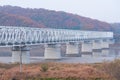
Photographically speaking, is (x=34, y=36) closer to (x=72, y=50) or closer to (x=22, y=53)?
Result: (x=22, y=53)

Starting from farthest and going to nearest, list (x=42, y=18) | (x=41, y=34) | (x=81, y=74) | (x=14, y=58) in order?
(x=42, y=18) < (x=41, y=34) < (x=14, y=58) < (x=81, y=74)

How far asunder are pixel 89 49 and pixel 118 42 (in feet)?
132

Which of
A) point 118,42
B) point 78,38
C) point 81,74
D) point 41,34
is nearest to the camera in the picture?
point 81,74

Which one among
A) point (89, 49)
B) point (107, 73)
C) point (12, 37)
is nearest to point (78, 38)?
point (89, 49)

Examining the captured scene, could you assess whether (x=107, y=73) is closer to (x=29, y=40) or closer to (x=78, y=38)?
(x=29, y=40)

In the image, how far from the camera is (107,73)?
2769cm

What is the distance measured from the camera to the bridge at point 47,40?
5559cm

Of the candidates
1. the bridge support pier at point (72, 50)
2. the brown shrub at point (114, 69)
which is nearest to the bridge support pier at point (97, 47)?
the bridge support pier at point (72, 50)

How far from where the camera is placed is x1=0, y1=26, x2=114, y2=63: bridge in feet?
182

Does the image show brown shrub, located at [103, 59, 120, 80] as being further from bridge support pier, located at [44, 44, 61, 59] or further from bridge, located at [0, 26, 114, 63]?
bridge support pier, located at [44, 44, 61, 59]

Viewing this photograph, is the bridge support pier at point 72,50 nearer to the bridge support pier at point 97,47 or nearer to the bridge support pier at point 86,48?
the bridge support pier at point 86,48

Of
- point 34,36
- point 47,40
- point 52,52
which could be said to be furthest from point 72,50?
point 34,36

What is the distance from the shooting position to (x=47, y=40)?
70875 mm

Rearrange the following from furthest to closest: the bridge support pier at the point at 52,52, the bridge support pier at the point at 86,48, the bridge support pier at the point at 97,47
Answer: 1. the bridge support pier at the point at 97,47
2. the bridge support pier at the point at 86,48
3. the bridge support pier at the point at 52,52
